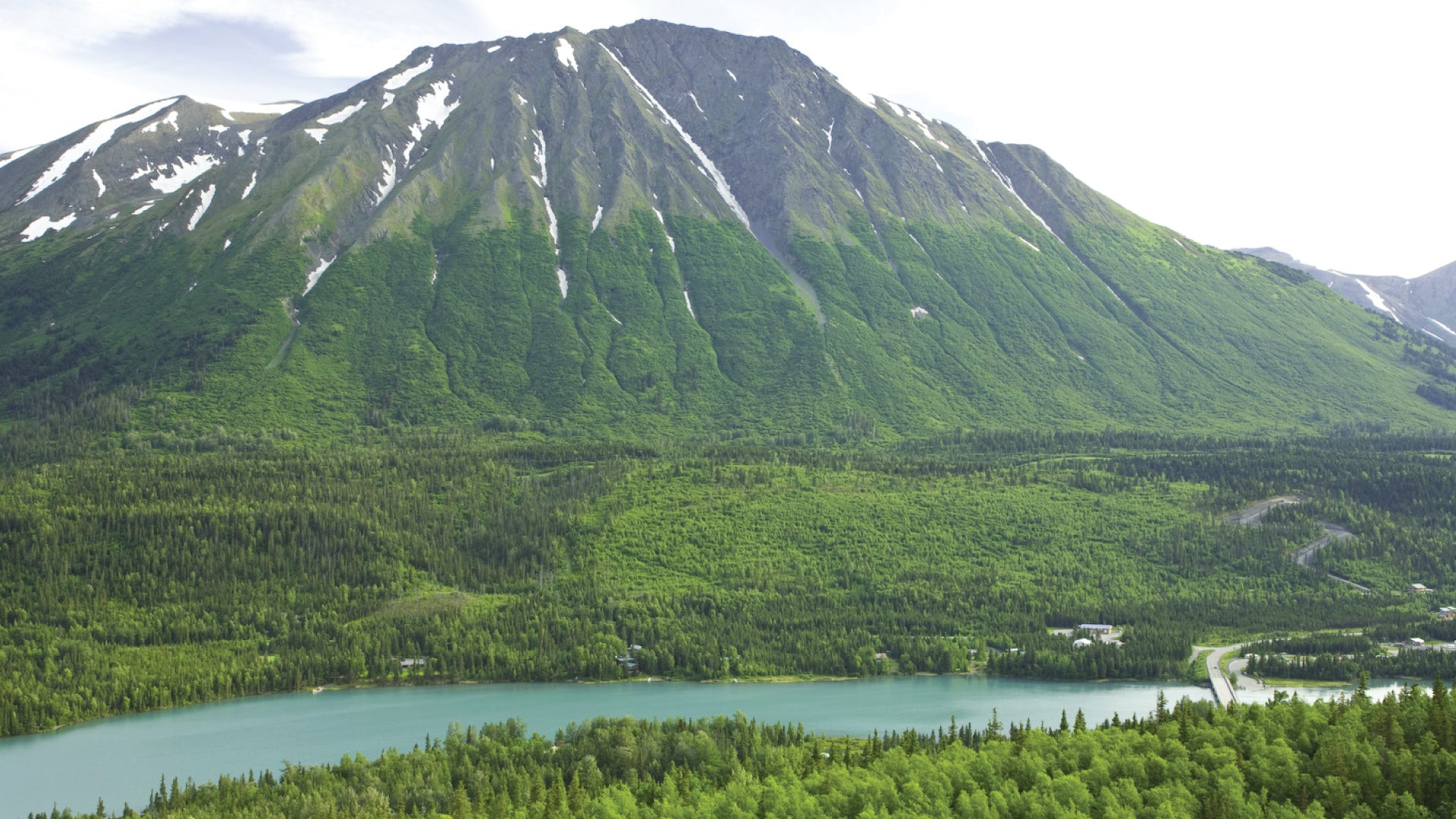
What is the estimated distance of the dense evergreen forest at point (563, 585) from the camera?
14488cm

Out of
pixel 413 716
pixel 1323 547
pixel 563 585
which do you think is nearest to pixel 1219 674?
pixel 1323 547

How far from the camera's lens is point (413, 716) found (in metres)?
130

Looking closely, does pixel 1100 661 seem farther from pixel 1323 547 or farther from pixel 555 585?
pixel 555 585

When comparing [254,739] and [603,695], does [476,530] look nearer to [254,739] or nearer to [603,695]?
[603,695]

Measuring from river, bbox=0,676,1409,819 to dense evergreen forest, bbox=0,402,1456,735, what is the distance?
155 inches

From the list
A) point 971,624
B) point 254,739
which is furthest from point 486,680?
point 971,624

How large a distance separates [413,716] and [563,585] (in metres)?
44.1

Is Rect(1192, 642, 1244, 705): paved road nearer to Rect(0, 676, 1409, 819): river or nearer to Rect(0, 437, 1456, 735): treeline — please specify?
Rect(0, 676, 1409, 819): river

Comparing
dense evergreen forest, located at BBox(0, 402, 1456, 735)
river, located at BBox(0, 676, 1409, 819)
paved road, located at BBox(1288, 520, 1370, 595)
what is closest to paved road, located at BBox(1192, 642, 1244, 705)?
river, located at BBox(0, 676, 1409, 819)

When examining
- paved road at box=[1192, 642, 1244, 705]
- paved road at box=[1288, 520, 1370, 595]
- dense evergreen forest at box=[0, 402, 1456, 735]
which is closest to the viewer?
paved road at box=[1192, 642, 1244, 705]

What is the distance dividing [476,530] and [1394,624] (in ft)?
395

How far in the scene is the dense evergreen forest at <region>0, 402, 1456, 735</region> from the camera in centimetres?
14488

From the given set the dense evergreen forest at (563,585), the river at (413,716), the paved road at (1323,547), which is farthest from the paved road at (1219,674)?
the paved road at (1323,547)

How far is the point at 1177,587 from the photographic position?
7047 inches
